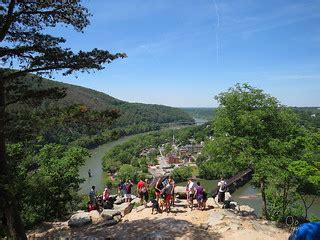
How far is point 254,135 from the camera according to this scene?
1616cm

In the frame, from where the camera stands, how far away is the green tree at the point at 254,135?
1495cm

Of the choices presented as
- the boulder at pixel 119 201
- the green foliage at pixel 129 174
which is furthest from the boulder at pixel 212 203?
the green foliage at pixel 129 174

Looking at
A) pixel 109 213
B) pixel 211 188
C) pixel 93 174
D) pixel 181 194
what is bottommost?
pixel 211 188

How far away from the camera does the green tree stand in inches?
589

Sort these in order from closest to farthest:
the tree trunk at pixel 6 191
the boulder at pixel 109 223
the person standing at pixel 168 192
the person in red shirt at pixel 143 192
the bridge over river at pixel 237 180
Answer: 1. the tree trunk at pixel 6 191
2. the boulder at pixel 109 223
3. the person standing at pixel 168 192
4. the person in red shirt at pixel 143 192
5. the bridge over river at pixel 237 180

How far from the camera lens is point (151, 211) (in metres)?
13.4

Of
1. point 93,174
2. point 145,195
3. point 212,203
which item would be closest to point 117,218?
point 145,195

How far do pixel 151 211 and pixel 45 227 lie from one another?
4.43 metres

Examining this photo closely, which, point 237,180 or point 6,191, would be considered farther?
point 237,180

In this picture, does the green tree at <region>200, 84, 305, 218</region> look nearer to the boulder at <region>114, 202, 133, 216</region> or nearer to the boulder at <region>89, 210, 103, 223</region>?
the boulder at <region>114, 202, 133, 216</region>

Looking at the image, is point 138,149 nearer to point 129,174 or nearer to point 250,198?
point 129,174

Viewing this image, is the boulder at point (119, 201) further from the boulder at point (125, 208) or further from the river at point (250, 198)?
the river at point (250, 198)

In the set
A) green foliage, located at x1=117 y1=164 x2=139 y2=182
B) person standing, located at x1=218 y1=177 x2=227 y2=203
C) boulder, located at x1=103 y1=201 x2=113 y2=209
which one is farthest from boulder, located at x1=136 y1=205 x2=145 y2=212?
green foliage, located at x1=117 y1=164 x2=139 y2=182

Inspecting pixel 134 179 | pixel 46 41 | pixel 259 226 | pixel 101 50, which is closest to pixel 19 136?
pixel 46 41
